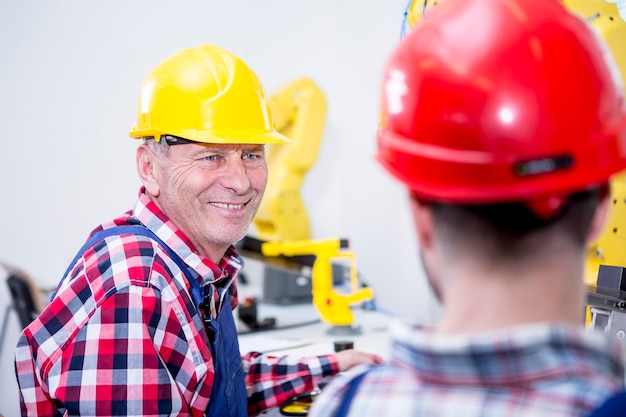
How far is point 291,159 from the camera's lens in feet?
9.02

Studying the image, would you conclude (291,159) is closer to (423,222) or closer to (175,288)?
(175,288)

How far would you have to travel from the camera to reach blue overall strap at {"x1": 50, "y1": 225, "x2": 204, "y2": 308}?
1.23 meters

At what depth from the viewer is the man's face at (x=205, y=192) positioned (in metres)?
1.37

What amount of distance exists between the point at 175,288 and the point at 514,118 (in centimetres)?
79

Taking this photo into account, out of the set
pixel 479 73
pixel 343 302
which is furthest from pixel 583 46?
pixel 343 302

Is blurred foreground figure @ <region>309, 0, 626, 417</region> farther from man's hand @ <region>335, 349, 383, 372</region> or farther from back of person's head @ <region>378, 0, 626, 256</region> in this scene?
man's hand @ <region>335, 349, 383, 372</region>

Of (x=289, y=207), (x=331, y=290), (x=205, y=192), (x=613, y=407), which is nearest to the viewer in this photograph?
(x=613, y=407)

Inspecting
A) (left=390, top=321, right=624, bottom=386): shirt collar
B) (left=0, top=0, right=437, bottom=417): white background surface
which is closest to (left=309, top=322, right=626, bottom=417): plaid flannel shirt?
(left=390, top=321, right=624, bottom=386): shirt collar

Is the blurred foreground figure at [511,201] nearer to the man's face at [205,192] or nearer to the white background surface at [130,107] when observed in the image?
the man's face at [205,192]

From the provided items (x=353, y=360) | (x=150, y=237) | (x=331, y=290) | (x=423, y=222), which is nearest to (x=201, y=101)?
(x=150, y=237)

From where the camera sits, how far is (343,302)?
229 cm

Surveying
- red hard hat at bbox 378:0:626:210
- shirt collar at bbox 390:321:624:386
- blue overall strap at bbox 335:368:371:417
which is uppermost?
red hard hat at bbox 378:0:626:210

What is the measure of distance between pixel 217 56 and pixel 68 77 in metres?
1.84

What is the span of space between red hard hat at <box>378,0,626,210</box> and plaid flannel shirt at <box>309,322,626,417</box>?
0.38 ft
